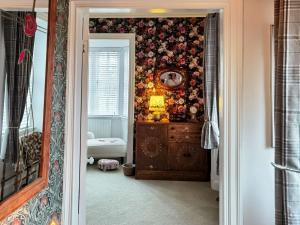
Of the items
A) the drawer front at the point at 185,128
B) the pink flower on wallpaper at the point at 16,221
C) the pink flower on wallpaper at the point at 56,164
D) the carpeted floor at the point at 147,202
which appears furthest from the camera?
the drawer front at the point at 185,128

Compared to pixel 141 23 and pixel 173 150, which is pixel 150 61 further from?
pixel 173 150

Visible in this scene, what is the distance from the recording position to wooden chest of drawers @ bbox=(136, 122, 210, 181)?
4043mm

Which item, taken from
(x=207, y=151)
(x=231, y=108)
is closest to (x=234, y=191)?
(x=231, y=108)

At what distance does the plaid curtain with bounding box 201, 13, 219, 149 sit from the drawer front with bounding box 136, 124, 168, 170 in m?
0.89

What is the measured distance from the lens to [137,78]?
181 inches

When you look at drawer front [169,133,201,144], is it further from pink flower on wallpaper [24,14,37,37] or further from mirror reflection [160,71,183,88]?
pink flower on wallpaper [24,14,37,37]

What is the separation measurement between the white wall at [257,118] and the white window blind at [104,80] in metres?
3.92

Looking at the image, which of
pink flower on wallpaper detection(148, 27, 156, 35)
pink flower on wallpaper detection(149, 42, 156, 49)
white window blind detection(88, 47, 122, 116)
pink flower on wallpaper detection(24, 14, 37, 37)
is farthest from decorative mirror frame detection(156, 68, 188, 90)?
pink flower on wallpaper detection(24, 14, 37, 37)

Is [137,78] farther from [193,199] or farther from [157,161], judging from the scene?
[193,199]

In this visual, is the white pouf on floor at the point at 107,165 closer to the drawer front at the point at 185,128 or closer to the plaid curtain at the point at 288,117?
the drawer front at the point at 185,128

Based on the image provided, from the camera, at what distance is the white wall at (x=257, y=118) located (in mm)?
1766

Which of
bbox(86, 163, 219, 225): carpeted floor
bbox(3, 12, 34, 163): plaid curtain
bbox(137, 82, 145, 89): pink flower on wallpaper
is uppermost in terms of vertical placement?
bbox(137, 82, 145, 89): pink flower on wallpaper

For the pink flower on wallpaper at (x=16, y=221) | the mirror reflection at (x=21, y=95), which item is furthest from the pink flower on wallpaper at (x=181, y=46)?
the pink flower on wallpaper at (x=16, y=221)

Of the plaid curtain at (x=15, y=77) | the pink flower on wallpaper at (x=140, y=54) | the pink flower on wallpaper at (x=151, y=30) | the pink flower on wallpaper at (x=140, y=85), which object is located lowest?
the plaid curtain at (x=15, y=77)
